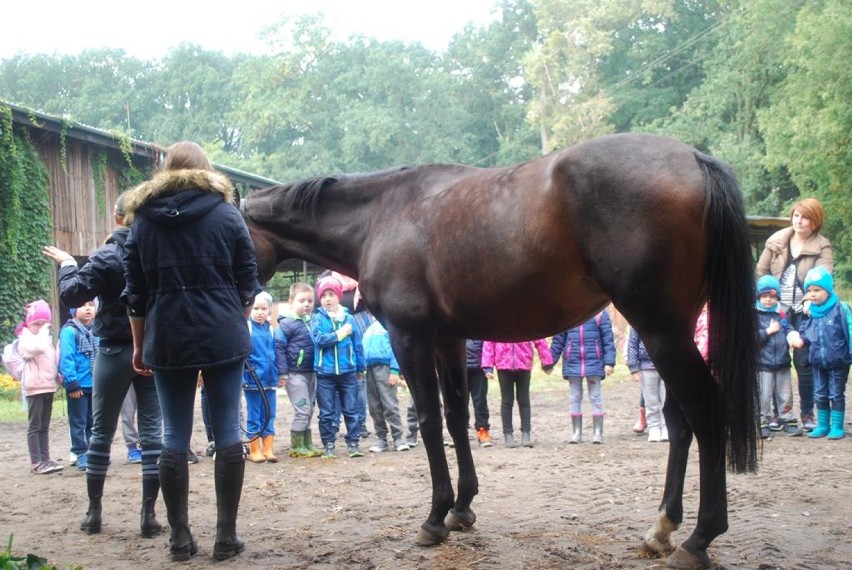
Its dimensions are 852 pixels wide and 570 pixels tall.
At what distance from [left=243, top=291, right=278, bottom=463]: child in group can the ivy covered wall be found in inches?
359

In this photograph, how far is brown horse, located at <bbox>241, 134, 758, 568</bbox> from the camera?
384cm

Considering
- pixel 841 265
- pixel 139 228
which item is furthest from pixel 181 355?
pixel 841 265

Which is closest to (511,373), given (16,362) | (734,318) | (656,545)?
(656,545)

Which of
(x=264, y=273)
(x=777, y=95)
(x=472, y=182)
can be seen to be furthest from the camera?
(x=777, y=95)

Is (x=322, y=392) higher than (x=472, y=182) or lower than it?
lower

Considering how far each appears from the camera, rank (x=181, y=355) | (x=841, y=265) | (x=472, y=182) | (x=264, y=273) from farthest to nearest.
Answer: (x=841, y=265)
(x=264, y=273)
(x=472, y=182)
(x=181, y=355)

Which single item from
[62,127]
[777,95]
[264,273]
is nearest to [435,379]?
[264,273]

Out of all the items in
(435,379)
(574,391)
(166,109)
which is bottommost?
(574,391)

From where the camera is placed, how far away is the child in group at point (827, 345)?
834 centimetres

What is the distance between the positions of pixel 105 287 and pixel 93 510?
140 centimetres

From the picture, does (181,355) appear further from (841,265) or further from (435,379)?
(841,265)

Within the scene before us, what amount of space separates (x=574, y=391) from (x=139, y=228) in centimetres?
595

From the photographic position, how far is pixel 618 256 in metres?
3.88

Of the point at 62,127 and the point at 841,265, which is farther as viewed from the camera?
the point at 841,265
